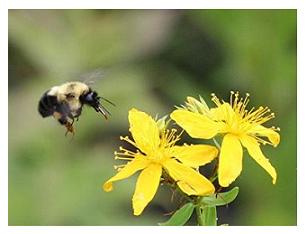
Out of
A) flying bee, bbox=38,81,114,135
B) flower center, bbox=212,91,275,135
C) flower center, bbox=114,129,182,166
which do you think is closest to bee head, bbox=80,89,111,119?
flying bee, bbox=38,81,114,135

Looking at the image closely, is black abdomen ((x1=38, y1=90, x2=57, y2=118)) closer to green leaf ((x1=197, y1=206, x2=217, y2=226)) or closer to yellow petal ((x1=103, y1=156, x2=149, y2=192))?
yellow petal ((x1=103, y1=156, x2=149, y2=192))

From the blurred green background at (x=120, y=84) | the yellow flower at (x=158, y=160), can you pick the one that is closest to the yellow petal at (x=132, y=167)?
the yellow flower at (x=158, y=160)

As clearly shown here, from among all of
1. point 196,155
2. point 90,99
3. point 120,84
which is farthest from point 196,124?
point 120,84

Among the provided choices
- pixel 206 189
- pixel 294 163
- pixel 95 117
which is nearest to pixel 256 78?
pixel 294 163
